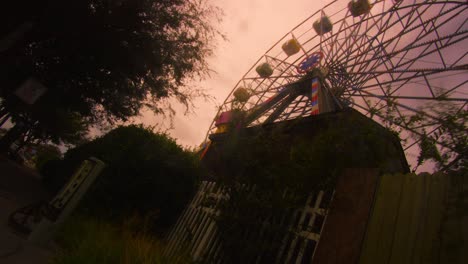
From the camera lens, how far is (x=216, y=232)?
4.15 m

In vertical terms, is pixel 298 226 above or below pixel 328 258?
above

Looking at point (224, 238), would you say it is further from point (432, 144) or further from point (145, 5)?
point (145, 5)

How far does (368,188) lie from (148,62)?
7.53 m

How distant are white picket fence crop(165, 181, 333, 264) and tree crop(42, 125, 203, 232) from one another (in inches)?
37.5

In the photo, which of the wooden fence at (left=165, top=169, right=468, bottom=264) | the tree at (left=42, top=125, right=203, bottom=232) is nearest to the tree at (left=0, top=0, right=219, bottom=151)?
the tree at (left=42, top=125, right=203, bottom=232)

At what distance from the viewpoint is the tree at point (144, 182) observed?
6.45 metres

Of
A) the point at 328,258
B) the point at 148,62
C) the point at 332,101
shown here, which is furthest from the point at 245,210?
the point at 332,101

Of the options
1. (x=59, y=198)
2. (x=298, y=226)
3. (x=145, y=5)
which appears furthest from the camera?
(x=145, y=5)

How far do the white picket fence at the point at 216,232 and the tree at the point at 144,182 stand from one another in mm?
954

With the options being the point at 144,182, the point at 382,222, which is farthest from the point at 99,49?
the point at 382,222

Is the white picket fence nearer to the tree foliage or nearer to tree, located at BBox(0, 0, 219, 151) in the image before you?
the tree foliage

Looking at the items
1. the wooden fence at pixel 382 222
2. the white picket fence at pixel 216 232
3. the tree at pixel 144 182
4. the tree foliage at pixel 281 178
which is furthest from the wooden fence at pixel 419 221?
the tree at pixel 144 182

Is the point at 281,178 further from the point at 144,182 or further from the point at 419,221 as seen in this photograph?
the point at 144,182

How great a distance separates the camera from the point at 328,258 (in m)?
2.68
